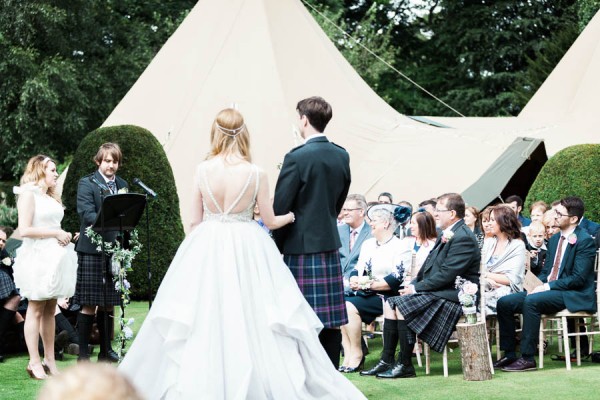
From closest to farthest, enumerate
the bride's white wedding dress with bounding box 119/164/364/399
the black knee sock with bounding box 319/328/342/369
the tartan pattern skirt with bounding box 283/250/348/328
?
1. the bride's white wedding dress with bounding box 119/164/364/399
2. the tartan pattern skirt with bounding box 283/250/348/328
3. the black knee sock with bounding box 319/328/342/369

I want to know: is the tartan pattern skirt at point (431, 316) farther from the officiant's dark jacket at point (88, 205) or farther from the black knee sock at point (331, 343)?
the officiant's dark jacket at point (88, 205)

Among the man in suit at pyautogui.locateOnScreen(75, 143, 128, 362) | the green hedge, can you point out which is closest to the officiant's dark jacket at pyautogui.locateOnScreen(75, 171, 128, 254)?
the man in suit at pyautogui.locateOnScreen(75, 143, 128, 362)

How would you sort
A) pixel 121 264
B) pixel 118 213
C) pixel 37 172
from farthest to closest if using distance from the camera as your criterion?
pixel 121 264
pixel 37 172
pixel 118 213

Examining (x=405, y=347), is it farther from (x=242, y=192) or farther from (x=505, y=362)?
(x=242, y=192)

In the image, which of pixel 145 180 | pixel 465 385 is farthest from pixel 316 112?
pixel 145 180

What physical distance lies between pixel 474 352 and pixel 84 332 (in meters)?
3.09

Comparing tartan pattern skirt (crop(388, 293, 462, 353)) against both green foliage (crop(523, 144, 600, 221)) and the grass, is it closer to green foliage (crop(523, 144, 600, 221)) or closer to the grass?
the grass

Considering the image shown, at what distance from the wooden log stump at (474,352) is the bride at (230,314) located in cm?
182

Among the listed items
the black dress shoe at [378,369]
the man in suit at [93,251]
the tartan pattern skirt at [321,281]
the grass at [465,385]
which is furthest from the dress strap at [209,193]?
the black dress shoe at [378,369]

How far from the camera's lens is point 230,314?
522cm

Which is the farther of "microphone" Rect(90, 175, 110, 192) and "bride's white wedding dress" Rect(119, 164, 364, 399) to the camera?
"microphone" Rect(90, 175, 110, 192)

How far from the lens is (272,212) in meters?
5.53

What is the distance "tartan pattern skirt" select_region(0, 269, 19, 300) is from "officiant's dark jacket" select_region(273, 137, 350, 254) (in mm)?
3593

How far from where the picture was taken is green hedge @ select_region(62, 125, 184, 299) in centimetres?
1198
